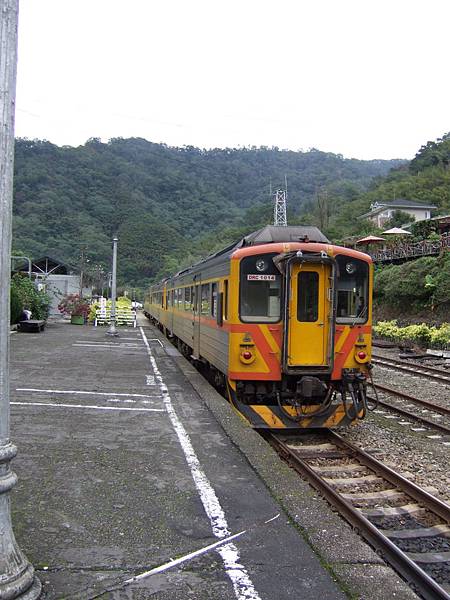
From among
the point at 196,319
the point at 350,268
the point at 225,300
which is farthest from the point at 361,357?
the point at 196,319

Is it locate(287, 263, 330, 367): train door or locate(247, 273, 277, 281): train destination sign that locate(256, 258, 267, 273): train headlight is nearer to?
locate(247, 273, 277, 281): train destination sign

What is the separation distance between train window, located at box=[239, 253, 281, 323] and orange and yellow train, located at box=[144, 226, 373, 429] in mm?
14

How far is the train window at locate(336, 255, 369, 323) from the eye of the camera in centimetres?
791

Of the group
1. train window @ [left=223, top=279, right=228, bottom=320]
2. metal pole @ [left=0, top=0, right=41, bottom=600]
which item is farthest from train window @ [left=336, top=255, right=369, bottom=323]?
metal pole @ [left=0, top=0, right=41, bottom=600]

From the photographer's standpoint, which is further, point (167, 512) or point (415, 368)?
point (415, 368)

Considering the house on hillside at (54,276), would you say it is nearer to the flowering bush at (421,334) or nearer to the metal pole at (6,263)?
the flowering bush at (421,334)

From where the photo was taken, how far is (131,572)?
133 inches

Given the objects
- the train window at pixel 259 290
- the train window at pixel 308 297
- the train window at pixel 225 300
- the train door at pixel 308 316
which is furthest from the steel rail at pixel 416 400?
the train window at pixel 225 300

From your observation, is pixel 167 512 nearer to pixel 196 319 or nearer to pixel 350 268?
pixel 350 268

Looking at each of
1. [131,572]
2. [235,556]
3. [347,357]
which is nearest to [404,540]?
[235,556]

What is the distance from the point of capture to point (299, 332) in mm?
7645

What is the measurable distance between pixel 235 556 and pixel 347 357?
4.55 metres

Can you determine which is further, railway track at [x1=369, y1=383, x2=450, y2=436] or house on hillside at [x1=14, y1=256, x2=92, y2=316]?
house on hillside at [x1=14, y1=256, x2=92, y2=316]

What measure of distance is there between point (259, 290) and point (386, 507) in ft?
11.2
